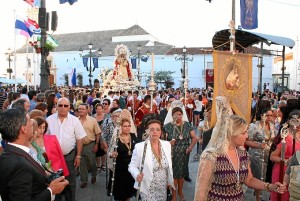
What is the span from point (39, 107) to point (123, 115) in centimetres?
220

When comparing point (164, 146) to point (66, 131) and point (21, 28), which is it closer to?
point (66, 131)

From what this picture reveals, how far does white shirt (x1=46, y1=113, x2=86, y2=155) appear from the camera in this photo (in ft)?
21.6

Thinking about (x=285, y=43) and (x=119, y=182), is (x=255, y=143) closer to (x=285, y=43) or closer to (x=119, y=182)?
(x=119, y=182)

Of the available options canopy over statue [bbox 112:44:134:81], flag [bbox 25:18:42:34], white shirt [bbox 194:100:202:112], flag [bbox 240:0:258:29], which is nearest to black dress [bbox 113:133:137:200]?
flag [bbox 240:0:258:29]

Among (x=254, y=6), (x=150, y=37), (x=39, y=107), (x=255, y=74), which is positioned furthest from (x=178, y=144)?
(x=150, y=37)

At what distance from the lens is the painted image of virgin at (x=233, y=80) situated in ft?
27.8

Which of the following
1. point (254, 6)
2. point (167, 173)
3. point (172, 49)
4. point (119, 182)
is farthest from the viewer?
point (172, 49)

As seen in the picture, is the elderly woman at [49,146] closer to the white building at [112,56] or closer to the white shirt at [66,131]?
the white shirt at [66,131]

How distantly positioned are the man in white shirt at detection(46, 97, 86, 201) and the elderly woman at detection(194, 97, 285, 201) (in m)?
3.27

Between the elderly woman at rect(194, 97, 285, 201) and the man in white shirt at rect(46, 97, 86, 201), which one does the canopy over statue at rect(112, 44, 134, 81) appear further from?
the elderly woman at rect(194, 97, 285, 201)

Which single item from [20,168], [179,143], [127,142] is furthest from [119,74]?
[20,168]

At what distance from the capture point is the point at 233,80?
8.52 m

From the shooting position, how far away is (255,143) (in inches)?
269

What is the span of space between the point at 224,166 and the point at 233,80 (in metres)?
4.98
